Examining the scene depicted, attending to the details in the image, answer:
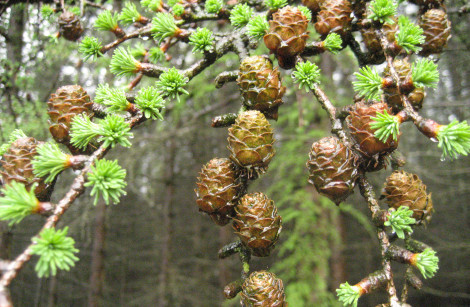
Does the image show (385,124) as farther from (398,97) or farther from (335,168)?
(398,97)

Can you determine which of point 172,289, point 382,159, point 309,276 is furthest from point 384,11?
point 172,289

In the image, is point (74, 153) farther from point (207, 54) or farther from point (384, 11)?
point (384, 11)

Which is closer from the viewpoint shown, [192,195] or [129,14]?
[129,14]

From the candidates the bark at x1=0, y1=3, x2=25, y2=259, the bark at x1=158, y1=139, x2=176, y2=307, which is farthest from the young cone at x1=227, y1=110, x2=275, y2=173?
the bark at x1=158, y1=139, x2=176, y2=307

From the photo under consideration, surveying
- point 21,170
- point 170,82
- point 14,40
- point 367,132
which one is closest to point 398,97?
point 367,132

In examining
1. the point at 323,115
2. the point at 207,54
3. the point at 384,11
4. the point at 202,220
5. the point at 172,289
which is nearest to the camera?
the point at 384,11

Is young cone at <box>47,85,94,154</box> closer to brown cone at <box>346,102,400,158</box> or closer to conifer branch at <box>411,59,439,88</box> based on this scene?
brown cone at <box>346,102,400,158</box>

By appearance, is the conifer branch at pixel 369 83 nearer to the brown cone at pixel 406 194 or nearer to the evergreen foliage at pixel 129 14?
the brown cone at pixel 406 194
